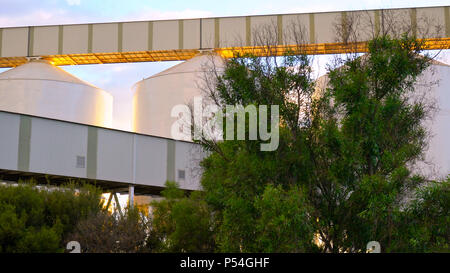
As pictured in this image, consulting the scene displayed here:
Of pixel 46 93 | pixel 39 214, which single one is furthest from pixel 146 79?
pixel 39 214

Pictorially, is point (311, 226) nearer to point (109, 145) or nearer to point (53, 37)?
point (109, 145)

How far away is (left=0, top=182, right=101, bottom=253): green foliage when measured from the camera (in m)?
18.3

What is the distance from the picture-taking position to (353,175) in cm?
1523

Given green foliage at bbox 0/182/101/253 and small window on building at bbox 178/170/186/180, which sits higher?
small window on building at bbox 178/170/186/180

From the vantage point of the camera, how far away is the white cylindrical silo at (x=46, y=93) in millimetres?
34562

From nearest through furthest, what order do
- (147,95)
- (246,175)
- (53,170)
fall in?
(246,175) → (53,170) → (147,95)

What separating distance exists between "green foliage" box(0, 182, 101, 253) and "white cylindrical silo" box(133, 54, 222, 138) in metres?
11.0

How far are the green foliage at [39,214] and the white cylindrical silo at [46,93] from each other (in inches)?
524

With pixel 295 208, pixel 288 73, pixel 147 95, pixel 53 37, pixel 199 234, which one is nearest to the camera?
pixel 295 208

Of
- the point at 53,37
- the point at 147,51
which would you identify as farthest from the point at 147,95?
the point at 53,37

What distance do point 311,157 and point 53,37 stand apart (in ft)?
82.8

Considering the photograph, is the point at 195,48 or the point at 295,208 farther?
the point at 195,48

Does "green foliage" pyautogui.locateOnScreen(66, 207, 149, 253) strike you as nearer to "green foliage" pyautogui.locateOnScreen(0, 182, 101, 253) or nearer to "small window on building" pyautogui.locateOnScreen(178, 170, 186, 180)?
"green foliage" pyautogui.locateOnScreen(0, 182, 101, 253)

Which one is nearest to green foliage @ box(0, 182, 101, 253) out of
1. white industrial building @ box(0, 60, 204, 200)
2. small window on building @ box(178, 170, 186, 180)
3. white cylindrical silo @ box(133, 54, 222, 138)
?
white industrial building @ box(0, 60, 204, 200)
